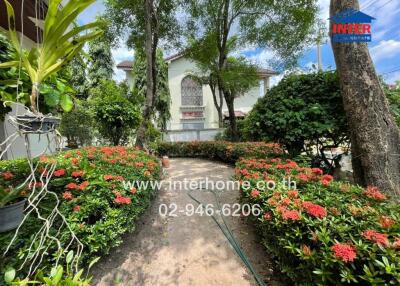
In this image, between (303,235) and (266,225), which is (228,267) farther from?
(303,235)

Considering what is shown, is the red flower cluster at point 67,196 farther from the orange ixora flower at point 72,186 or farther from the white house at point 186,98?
the white house at point 186,98

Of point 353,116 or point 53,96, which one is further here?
point 353,116

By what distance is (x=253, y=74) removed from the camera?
10281 millimetres

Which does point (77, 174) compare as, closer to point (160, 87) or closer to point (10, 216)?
point (10, 216)

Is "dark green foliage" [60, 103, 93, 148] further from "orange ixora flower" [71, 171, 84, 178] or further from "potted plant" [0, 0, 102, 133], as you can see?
"potted plant" [0, 0, 102, 133]

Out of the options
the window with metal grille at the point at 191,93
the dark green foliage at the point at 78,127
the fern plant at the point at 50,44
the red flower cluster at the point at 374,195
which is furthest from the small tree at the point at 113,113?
the window with metal grille at the point at 191,93

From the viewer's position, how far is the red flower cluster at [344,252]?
50.9 inches

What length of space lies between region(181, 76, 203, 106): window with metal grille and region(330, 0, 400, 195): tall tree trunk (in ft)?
50.5

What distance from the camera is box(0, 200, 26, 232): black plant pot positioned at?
1.08 meters

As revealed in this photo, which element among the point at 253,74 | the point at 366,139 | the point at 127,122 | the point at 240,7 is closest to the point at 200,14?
the point at 240,7

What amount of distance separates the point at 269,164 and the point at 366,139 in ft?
4.87

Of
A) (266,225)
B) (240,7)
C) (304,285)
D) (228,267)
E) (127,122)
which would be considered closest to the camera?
(304,285)

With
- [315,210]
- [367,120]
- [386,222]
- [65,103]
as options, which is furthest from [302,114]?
[65,103]

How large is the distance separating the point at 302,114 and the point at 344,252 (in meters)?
2.79
